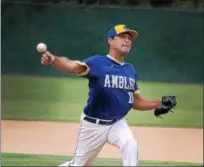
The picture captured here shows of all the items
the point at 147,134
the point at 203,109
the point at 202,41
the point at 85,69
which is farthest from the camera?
the point at 202,41

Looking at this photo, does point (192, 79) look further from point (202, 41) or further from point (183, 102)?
point (183, 102)

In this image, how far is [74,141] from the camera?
34.6 feet

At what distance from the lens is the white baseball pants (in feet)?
19.9

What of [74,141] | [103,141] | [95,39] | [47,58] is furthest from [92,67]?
[95,39]

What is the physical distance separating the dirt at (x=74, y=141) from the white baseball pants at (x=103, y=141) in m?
3.05

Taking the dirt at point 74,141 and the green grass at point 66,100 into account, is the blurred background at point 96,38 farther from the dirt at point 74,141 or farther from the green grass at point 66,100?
the dirt at point 74,141

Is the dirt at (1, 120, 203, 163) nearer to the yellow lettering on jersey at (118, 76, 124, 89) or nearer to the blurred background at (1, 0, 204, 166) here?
the yellow lettering on jersey at (118, 76, 124, 89)

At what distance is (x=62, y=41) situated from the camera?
1877 centimetres

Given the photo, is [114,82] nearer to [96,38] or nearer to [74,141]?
[74,141]

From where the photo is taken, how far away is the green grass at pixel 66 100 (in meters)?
13.2

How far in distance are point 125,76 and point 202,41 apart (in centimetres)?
1282

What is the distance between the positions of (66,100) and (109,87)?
9426 millimetres

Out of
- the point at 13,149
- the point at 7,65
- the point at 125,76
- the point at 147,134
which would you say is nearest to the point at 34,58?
the point at 7,65

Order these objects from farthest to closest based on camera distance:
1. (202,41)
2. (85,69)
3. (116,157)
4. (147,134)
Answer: (202,41) → (147,134) → (116,157) → (85,69)
